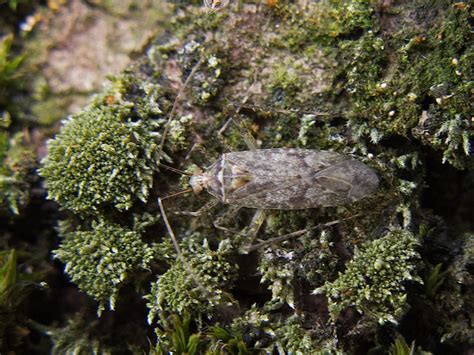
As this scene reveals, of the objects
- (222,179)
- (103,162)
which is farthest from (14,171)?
(222,179)

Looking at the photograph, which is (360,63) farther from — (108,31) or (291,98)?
(108,31)

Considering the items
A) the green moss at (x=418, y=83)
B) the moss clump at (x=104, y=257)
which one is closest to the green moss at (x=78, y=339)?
the moss clump at (x=104, y=257)

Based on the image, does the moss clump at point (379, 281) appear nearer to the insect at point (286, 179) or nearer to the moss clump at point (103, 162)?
the insect at point (286, 179)

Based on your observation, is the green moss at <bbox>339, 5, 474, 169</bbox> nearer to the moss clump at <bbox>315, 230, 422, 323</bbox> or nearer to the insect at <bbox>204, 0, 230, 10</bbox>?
the moss clump at <bbox>315, 230, 422, 323</bbox>

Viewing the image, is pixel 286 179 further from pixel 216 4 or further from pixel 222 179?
pixel 216 4

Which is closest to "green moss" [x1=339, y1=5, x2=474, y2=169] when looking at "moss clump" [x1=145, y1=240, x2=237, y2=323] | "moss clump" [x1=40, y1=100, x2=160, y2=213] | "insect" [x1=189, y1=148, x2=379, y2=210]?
"insect" [x1=189, y1=148, x2=379, y2=210]

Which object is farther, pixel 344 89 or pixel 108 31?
pixel 108 31

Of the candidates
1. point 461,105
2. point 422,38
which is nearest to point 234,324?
point 461,105
